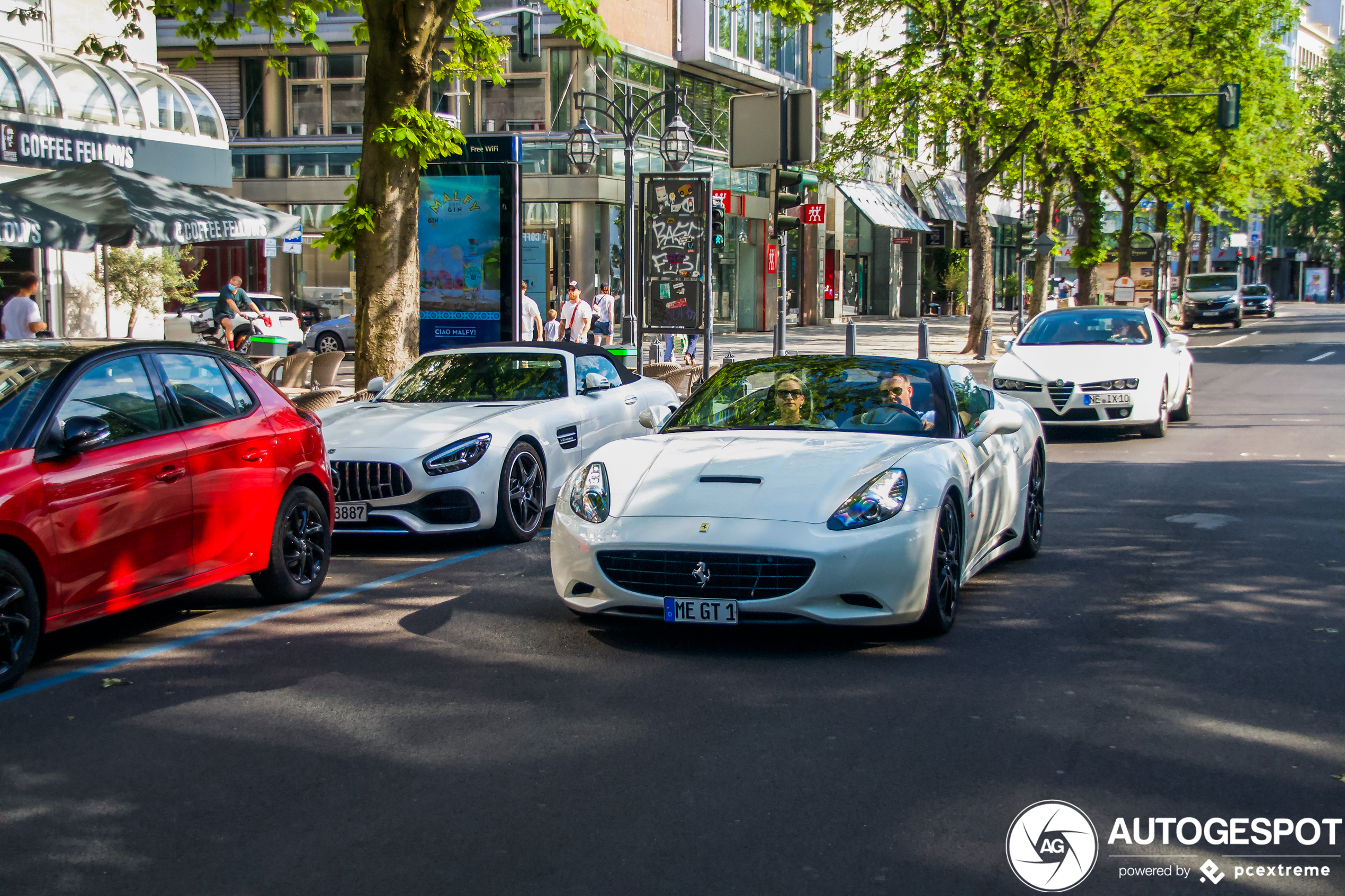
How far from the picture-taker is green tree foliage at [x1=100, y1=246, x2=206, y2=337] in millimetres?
24203

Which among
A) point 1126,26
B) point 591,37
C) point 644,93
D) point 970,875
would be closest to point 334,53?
point 644,93

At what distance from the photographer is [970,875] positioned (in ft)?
12.7

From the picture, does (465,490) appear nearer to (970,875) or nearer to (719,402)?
(719,402)

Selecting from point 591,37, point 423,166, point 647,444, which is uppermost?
point 591,37

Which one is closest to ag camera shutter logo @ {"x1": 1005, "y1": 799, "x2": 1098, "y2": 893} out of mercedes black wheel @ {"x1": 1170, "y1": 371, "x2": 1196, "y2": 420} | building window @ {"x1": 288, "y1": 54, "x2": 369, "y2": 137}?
mercedes black wheel @ {"x1": 1170, "y1": 371, "x2": 1196, "y2": 420}

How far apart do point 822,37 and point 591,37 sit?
1474 inches

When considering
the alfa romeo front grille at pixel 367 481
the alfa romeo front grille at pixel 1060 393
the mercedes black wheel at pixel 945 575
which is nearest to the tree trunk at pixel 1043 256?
the alfa romeo front grille at pixel 1060 393

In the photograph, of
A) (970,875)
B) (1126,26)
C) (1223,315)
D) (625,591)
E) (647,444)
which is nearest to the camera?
(970,875)

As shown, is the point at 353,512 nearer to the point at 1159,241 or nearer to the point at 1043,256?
the point at 1043,256

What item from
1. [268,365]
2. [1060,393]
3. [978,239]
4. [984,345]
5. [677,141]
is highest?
[677,141]

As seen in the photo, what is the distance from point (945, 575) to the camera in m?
6.69

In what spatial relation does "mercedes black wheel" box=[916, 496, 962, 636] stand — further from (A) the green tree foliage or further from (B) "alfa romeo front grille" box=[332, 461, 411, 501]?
(A) the green tree foliage

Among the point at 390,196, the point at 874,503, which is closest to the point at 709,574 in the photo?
the point at 874,503

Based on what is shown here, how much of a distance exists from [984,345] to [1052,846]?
29286 millimetres
